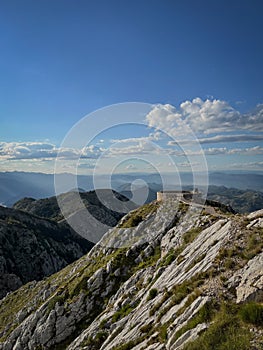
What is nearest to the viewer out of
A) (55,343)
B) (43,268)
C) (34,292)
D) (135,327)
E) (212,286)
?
(212,286)

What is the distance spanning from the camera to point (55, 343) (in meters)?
29.0

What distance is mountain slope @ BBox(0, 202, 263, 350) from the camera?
13.2m

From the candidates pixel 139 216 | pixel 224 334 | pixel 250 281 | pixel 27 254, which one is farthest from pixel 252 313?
pixel 27 254

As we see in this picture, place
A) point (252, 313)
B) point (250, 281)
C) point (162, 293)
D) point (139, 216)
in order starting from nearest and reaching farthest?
point (252, 313) → point (250, 281) → point (162, 293) → point (139, 216)

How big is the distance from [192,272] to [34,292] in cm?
3907

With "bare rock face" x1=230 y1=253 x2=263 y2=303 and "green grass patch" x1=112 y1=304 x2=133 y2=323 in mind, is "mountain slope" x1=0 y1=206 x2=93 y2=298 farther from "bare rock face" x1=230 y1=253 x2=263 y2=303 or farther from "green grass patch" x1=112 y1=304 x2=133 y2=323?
"bare rock face" x1=230 y1=253 x2=263 y2=303

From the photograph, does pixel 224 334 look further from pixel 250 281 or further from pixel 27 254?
pixel 27 254

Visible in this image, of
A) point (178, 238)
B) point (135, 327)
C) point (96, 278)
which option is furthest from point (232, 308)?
point (96, 278)

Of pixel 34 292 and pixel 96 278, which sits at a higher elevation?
pixel 96 278

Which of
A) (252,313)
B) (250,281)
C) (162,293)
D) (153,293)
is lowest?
(153,293)

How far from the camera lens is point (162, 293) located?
20.6m

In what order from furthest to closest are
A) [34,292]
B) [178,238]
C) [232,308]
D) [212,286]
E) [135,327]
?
[34,292] < [178,238] < [135,327] < [212,286] < [232,308]

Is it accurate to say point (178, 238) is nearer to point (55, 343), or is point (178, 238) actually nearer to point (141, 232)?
point (141, 232)

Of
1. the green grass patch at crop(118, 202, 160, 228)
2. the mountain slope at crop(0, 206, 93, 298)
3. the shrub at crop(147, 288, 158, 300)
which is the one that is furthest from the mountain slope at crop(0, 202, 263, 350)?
the mountain slope at crop(0, 206, 93, 298)
